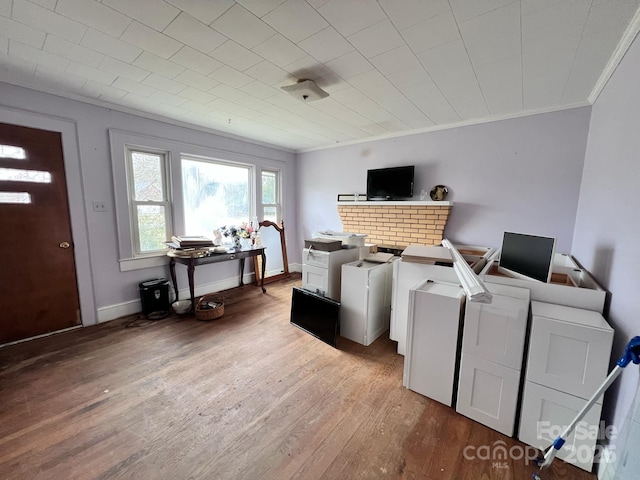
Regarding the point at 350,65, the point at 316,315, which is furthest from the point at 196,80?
the point at 316,315

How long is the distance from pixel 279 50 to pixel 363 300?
7.13 ft

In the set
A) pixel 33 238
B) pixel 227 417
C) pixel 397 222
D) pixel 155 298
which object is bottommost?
pixel 227 417

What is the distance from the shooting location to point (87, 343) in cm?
250

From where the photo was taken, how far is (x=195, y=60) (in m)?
1.94

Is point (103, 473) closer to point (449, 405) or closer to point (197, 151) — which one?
point (449, 405)

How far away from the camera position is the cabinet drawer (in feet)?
9.04

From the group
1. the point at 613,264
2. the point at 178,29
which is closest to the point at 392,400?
the point at 613,264

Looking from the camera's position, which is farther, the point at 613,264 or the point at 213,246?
the point at 213,246

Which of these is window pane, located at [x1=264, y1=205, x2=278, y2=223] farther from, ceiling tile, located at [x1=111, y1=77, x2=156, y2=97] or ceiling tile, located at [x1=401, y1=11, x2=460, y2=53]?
ceiling tile, located at [x1=401, y1=11, x2=460, y2=53]

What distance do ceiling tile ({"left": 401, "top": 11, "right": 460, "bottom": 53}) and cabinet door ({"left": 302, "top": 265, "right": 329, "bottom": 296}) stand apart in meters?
2.04

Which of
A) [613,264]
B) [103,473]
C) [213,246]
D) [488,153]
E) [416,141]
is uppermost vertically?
[416,141]

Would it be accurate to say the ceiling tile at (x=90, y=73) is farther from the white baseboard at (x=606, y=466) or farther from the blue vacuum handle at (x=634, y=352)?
the white baseboard at (x=606, y=466)

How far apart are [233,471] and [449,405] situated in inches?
56.1

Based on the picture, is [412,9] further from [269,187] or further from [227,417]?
[269,187]
